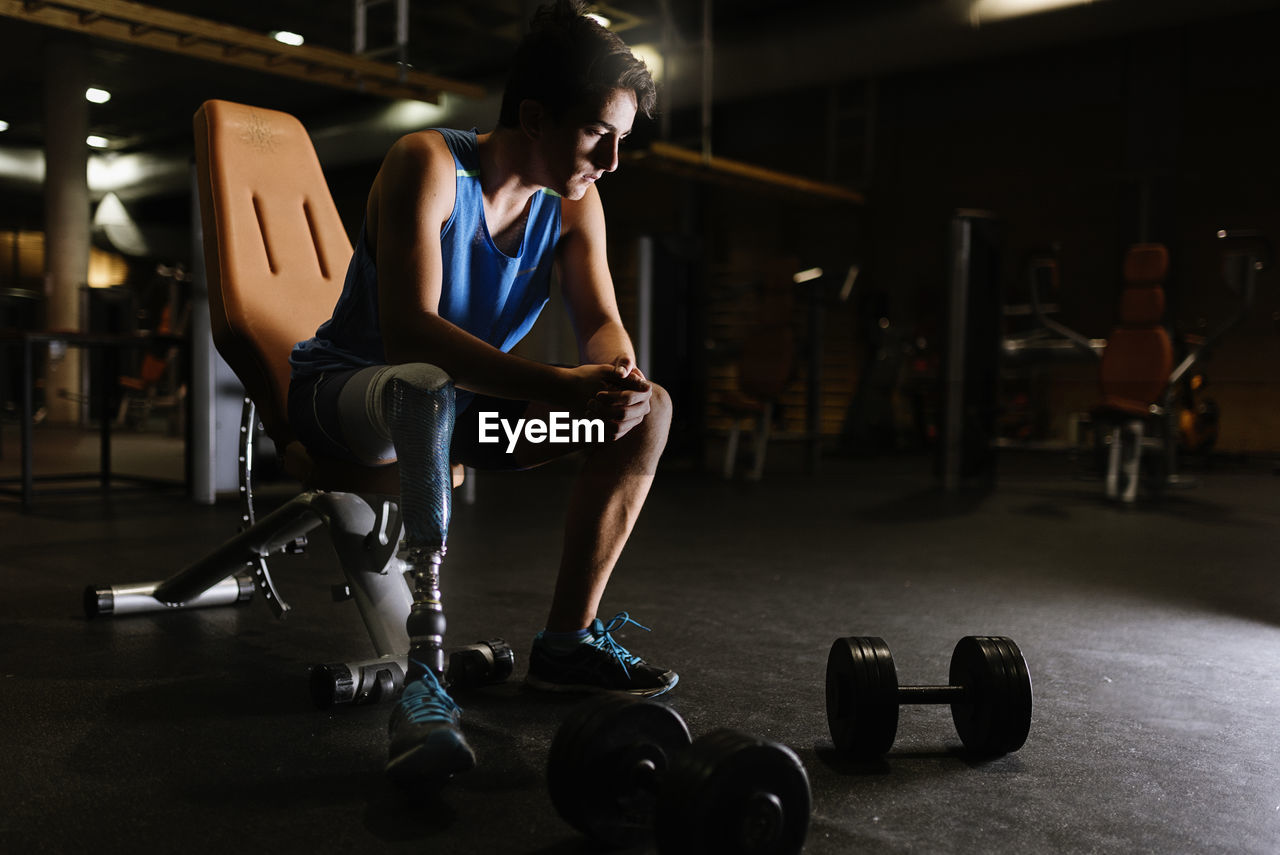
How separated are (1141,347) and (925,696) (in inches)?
144

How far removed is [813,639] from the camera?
1773mm

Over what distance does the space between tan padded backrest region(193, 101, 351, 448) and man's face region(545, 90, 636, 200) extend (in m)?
0.53

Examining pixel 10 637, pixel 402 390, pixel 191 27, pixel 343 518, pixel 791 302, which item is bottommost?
pixel 10 637

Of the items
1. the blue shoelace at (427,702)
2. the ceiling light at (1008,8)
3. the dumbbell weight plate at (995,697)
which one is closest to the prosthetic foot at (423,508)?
the blue shoelace at (427,702)

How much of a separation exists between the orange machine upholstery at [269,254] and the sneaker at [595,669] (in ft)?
1.06

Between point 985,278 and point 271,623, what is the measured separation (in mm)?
4095

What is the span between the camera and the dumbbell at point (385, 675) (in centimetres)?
131

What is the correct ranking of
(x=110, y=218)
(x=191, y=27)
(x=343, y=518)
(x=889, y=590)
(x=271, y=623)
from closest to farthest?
(x=343, y=518) → (x=271, y=623) → (x=889, y=590) → (x=110, y=218) → (x=191, y=27)

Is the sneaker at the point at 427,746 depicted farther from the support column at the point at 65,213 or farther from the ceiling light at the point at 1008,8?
the ceiling light at the point at 1008,8

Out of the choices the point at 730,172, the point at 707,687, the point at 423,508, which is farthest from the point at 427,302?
the point at 730,172

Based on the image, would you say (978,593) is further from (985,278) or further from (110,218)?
(985,278)

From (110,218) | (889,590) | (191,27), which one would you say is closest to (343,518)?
(889,590)

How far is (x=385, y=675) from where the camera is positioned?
4.43ft

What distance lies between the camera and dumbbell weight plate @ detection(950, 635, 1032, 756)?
1147 mm
